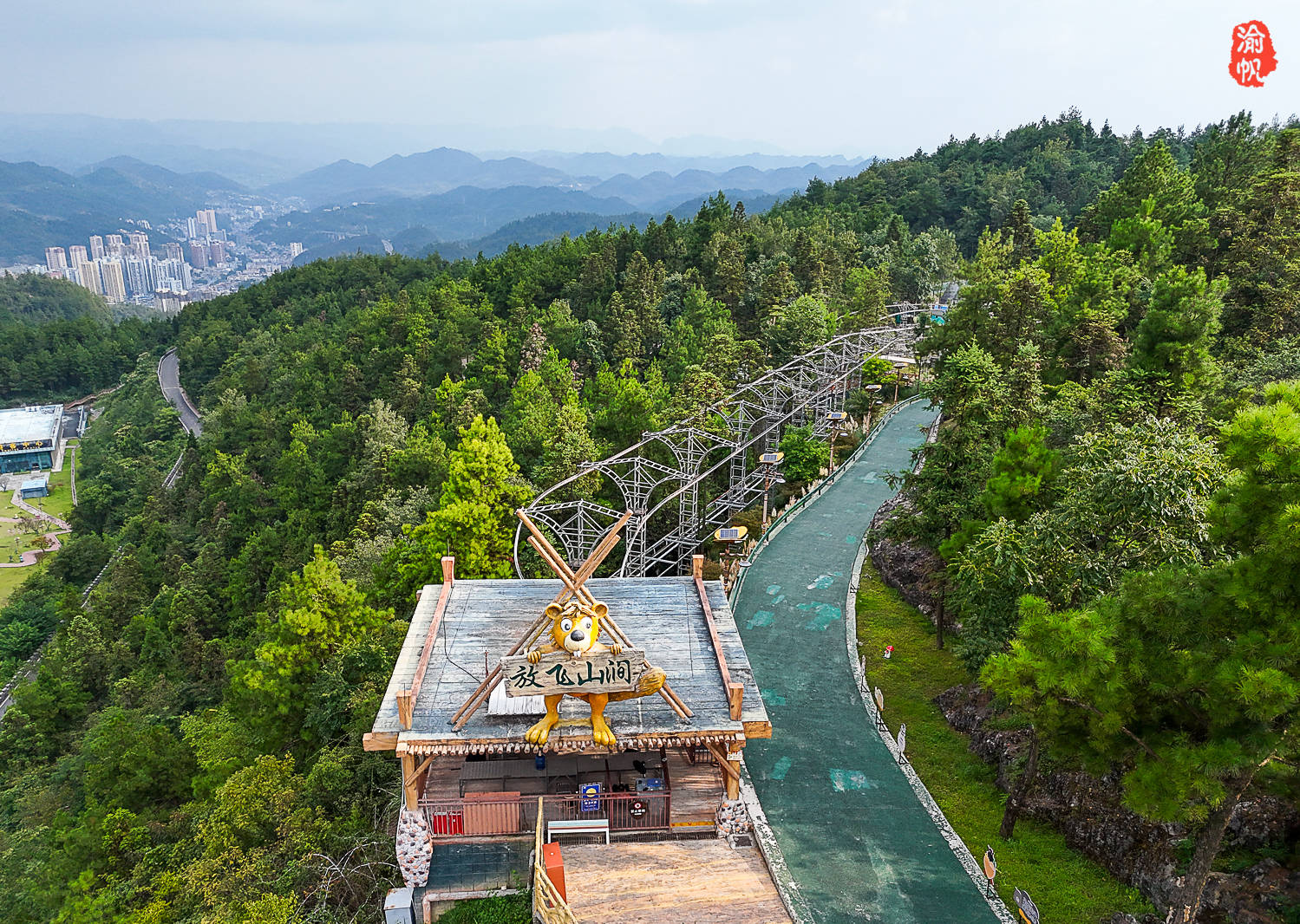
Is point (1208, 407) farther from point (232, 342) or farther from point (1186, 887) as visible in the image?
point (232, 342)

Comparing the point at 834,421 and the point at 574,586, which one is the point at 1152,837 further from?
the point at 834,421

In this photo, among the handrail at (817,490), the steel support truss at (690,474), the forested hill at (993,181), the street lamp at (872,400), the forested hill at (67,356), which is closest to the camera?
the handrail at (817,490)

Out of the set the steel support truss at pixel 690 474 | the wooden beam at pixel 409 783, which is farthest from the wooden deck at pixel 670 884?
the steel support truss at pixel 690 474

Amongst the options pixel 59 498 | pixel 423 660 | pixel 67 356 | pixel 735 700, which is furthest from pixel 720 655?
pixel 67 356

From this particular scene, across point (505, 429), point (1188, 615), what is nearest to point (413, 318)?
point (505, 429)

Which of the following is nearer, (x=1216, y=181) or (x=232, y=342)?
(x=1216, y=181)

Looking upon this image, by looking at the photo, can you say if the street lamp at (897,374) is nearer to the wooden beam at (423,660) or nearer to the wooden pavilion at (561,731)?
the wooden pavilion at (561,731)

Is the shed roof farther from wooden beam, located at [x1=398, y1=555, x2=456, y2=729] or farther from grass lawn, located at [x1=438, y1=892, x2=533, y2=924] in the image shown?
grass lawn, located at [x1=438, y1=892, x2=533, y2=924]
